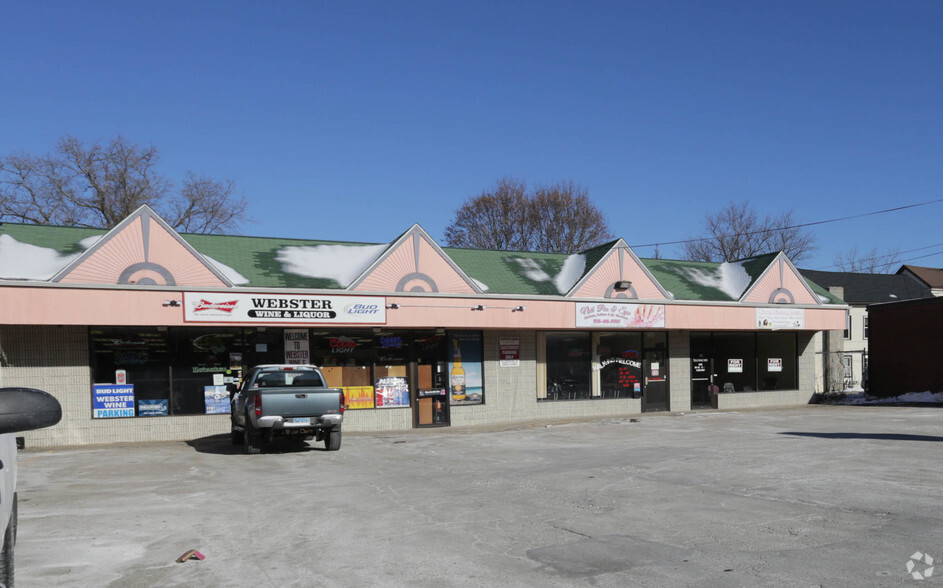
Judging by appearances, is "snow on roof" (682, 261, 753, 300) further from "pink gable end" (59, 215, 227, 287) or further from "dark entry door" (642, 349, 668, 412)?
"pink gable end" (59, 215, 227, 287)

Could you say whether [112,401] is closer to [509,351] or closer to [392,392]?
[392,392]

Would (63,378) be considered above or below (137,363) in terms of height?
below

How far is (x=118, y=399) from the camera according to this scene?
19.5m

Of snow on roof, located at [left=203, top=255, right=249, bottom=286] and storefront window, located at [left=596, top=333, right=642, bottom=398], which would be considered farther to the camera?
storefront window, located at [left=596, top=333, right=642, bottom=398]

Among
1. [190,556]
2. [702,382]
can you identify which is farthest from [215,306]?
[702,382]

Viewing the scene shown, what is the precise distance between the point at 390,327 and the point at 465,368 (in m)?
2.94

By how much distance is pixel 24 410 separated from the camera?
360 centimetres

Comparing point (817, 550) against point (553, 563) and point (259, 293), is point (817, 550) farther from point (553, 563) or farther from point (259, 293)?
point (259, 293)

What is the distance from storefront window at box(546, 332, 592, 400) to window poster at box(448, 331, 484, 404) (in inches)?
100

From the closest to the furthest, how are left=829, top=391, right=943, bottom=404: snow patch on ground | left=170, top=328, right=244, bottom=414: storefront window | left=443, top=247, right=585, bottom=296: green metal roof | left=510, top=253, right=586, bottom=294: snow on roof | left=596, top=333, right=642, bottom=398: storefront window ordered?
1. left=170, top=328, right=244, bottom=414: storefront window
2. left=443, top=247, right=585, bottom=296: green metal roof
3. left=510, top=253, right=586, bottom=294: snow on roof
4. left=596, top=333, right=642, bottom=398: storefront window
5. left=829, top=391, right=943, bottom=404: snow patch on ground

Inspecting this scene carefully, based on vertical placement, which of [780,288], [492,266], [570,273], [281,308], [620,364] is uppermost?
[492,266]

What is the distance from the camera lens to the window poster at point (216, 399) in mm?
20406

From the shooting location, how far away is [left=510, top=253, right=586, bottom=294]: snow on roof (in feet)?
82.7

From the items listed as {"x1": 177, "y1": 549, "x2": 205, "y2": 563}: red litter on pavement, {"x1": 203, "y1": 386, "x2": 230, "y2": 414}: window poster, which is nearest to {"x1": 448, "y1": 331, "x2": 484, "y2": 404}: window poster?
{"x1": 203, "y1": 386, "x2": 230, "y2": 414}: window poster
